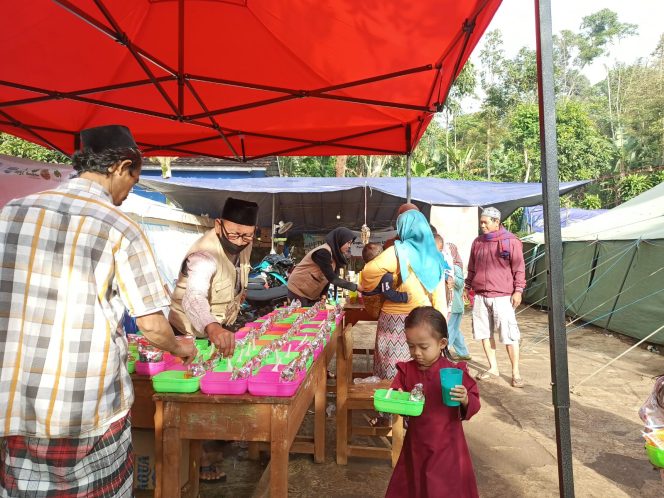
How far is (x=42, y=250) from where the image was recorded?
1503 mm

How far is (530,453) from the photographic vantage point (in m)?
3.77

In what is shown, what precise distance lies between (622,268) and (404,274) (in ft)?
20.3

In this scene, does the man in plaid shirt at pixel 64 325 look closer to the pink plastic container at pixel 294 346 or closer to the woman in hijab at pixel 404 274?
the pink plastic container at pixel 294 346

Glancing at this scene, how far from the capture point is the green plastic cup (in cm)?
198

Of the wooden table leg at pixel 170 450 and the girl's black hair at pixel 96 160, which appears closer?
the girl's black hair at pixel 96 160

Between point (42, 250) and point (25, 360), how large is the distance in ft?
1.10

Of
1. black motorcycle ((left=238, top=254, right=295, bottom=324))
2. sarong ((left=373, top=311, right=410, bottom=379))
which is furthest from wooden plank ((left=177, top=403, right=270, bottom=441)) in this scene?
black motorcycle ((left=238, top=254, right=295, bottom=324))

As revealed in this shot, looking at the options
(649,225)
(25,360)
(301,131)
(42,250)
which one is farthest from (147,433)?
(649,225)

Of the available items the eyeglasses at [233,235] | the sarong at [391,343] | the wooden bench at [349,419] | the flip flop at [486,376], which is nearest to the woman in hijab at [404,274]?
the sarong at [391,343]

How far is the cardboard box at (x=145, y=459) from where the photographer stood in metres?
2.32

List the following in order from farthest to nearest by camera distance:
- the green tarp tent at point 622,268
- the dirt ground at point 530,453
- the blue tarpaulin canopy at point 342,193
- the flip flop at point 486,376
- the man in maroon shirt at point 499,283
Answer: the blue tarpaulin canopy at point 342,193
the green tarp tent at point 622,268
the flip flop at point 486,376
the man in maroon shirt at point 499,283
the dirt ground at point 530,453

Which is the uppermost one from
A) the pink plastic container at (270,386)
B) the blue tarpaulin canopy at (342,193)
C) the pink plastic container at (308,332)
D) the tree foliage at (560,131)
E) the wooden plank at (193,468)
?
the tree foliage at (560,131)

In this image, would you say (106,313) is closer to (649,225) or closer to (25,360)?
(25,360)

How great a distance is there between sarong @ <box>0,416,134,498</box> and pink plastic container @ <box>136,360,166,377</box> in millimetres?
590
